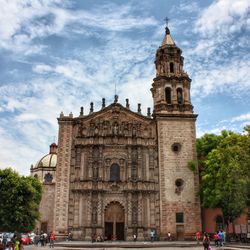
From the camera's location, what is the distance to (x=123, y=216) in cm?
3397

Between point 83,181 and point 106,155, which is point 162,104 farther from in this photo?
point 83,181

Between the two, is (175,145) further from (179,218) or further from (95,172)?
(95,172)

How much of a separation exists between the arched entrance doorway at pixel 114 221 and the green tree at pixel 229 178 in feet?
26.5

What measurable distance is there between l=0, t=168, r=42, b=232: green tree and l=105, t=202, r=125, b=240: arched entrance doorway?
23.9ft

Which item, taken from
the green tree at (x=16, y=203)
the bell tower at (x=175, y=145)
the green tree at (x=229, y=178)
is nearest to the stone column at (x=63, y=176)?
the green tree at (x=16, y=203)

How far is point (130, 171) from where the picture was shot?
35.0 metres

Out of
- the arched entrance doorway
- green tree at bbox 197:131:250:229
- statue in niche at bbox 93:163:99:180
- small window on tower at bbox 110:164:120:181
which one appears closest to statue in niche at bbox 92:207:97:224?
the arched entrance doorway

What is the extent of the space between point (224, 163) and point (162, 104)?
11.0 meters

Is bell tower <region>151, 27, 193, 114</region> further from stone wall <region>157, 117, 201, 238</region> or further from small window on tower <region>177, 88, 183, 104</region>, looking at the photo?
stone wall <region>157, 117, 201, 238</region>

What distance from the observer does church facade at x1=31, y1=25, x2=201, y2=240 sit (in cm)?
3344

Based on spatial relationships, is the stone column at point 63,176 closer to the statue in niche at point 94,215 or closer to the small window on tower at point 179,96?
the statue in niche at point 94,215

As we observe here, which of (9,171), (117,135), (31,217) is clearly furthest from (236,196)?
(9,171)

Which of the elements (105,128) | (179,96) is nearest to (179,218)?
(105,128)

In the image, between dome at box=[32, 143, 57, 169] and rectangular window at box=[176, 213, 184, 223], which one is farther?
dome at box=[32, 143, 57, 169]
